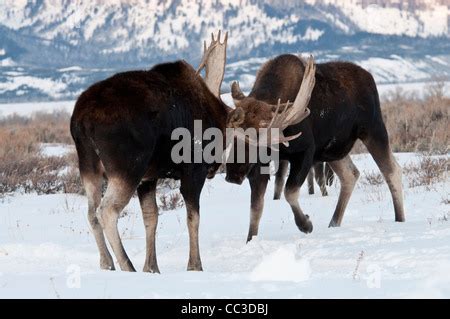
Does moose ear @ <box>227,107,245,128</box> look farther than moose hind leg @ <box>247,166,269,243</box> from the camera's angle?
No

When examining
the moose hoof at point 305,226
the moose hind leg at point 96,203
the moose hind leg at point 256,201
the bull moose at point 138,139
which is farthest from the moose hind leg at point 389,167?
the moose hind leg at point 96,203

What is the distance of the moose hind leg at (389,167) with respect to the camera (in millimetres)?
12789

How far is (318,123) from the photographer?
1183cm

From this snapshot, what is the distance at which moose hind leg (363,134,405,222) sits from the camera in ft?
42.0

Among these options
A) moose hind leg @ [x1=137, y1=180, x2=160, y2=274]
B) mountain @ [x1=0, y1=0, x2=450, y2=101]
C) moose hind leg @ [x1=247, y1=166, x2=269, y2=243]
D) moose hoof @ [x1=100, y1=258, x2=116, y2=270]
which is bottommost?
mountain @ [x1=0, y1=0, x2=450, y2=101]

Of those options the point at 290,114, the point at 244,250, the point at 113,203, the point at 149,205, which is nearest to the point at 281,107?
the point at 290,114

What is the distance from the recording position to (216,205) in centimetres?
1589

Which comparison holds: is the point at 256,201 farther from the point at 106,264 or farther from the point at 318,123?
the point at 106,264

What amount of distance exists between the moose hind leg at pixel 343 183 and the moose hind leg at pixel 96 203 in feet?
12.9

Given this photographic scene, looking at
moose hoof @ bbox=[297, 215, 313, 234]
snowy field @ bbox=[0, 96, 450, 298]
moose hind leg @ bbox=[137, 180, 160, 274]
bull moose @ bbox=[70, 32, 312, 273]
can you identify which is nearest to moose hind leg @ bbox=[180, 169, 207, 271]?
bull moose @ bbox=[70, 32, 312, 273]

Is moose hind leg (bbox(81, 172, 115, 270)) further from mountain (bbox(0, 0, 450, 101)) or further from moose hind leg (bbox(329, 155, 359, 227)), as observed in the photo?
mountain (bbox(0, 0, 450, 101))

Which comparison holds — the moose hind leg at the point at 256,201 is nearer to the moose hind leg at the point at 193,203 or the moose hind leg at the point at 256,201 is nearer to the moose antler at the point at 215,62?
the moose antler at the point at 215,62

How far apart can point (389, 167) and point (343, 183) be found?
0.61m

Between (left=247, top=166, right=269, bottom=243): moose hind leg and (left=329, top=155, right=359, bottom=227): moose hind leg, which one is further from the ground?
(left=247, top=166, right=269, bottom=243): moose hind leg
